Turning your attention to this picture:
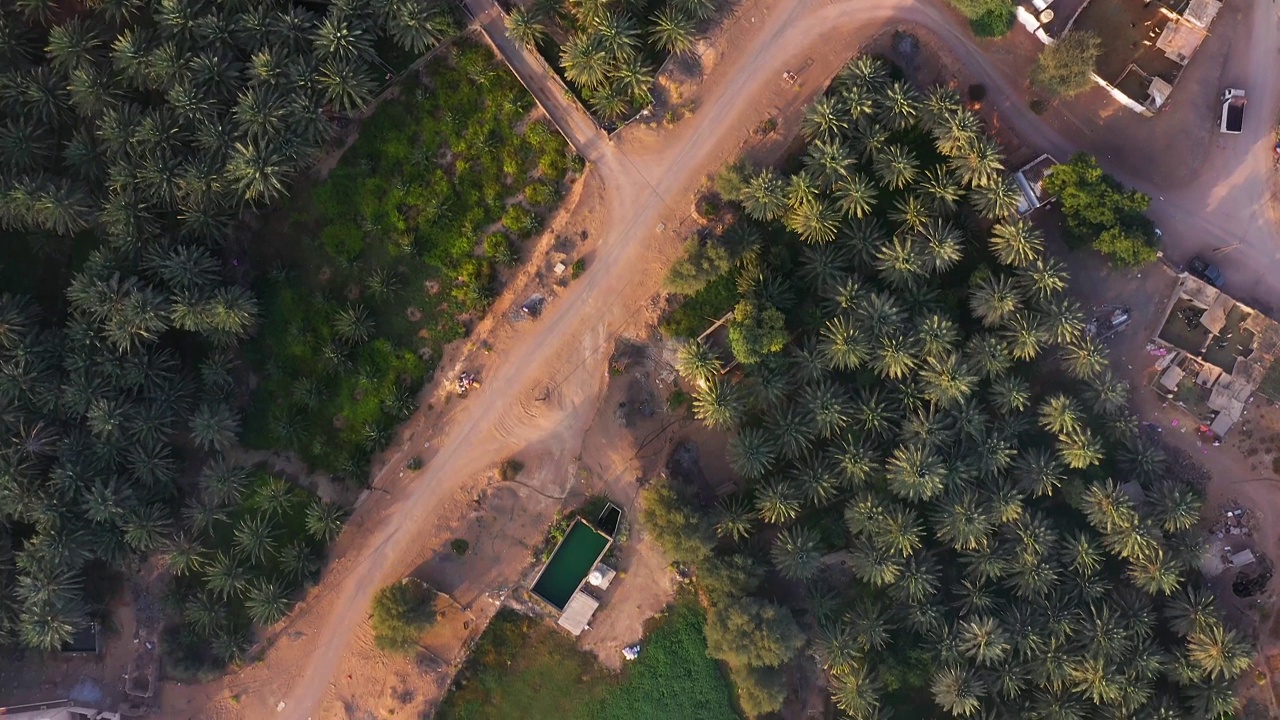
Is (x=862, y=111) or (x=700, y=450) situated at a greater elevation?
(x=862, y=111)

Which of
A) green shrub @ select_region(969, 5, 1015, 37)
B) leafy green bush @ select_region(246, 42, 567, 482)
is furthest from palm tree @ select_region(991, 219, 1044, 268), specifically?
leafy green bush @ select_region(246, 42, 567, 482)

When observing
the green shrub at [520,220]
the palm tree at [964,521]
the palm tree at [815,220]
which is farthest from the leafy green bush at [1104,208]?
the green shrub at [520,220]

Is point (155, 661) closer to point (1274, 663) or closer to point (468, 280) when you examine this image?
point (468, 280)

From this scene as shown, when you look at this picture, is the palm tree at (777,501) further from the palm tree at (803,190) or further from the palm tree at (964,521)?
the palm tree at (803,190)

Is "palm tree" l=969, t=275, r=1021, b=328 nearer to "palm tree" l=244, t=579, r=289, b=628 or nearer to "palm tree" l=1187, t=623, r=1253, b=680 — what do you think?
"palm tree" l=1187, t=623, r=1253, b=680

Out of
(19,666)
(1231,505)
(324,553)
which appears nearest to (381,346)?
(324,553)
